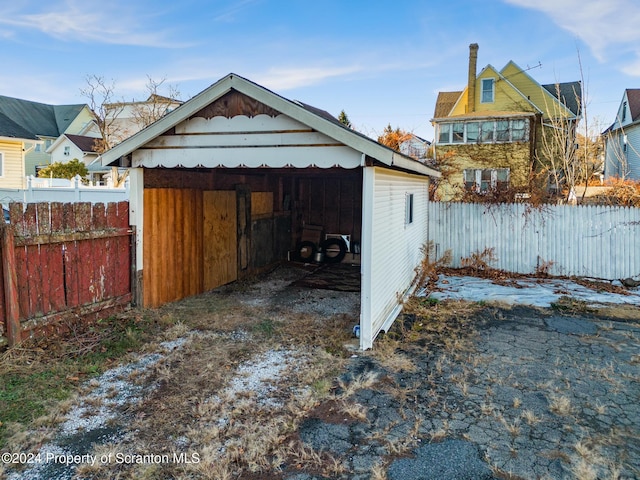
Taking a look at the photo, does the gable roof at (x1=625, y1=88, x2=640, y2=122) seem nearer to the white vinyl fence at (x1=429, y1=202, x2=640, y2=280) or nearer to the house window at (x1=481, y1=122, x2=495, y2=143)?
the house window at (x1=481, y1=122, x2=495, y2=143)

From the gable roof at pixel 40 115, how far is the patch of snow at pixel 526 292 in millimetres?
34247

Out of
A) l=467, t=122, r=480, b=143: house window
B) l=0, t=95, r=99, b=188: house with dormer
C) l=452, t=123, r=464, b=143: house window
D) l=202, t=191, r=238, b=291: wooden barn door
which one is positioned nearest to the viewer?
l=202, t=191, r=238, b=291: wooden barn door

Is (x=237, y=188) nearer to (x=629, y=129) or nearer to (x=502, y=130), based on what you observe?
(x=502, y=130)

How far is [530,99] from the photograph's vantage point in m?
20.5

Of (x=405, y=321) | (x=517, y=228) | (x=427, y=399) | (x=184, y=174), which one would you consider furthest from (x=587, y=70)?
(x=427, y=399)

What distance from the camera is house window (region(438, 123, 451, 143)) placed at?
19750 mm

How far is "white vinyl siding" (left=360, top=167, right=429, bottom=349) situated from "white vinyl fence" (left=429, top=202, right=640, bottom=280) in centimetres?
166

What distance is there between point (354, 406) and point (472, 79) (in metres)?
20.1

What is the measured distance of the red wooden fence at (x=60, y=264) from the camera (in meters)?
4.32

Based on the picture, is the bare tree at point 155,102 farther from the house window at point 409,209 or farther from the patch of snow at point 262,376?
the patch of snow at point 262,376

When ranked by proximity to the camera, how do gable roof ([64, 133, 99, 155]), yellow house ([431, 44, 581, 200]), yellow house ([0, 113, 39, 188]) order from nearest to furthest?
1. yellow house ([0, 113, 39, 188])
2. yellow house ([431, 44, 581, 200])
3. gable roof ([64, 133, 99, 155])

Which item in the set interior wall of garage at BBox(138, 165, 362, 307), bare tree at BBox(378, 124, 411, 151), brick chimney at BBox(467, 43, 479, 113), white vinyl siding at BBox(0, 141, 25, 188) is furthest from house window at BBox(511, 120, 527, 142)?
white vinyl siding at BBox(0, 141, 25, 188)

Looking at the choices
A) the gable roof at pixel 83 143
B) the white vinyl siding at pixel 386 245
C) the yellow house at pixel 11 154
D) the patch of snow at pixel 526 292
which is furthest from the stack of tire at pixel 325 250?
the gable roof at pixel 83 143

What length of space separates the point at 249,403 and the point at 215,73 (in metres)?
20.3
